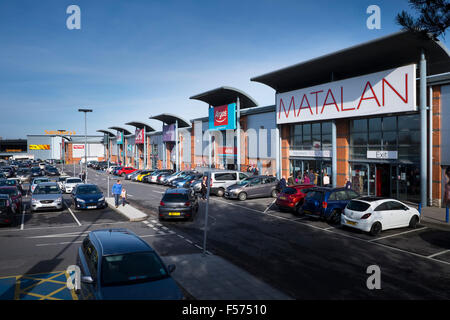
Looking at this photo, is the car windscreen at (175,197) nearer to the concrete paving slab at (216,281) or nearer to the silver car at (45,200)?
the concrete paving slab at (216,281)

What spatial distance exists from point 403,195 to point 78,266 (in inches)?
778

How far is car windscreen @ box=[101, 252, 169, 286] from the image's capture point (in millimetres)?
6543

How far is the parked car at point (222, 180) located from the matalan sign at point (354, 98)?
21.6 feet

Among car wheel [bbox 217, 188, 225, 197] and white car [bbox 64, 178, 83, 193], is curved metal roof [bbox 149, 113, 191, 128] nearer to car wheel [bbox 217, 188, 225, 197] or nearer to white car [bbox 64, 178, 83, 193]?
white car [bbox 64, 178, 83, 193]

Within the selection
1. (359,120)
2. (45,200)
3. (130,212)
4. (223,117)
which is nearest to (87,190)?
(45,200)

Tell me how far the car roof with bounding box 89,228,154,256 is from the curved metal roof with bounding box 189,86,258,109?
28.5 m

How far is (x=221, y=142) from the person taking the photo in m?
41.8

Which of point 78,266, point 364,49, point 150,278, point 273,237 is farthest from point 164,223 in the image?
point 364,49

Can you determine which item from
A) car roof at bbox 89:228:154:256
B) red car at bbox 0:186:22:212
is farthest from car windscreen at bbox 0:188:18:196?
car roof at bbox 89:228:154:256

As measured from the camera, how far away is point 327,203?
1611 cm

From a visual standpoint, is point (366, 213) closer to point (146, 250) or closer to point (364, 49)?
point (146, 250)

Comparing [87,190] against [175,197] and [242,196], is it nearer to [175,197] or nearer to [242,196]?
[175,197]

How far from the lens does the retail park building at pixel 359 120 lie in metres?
19.8

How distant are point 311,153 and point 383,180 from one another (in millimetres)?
6698
